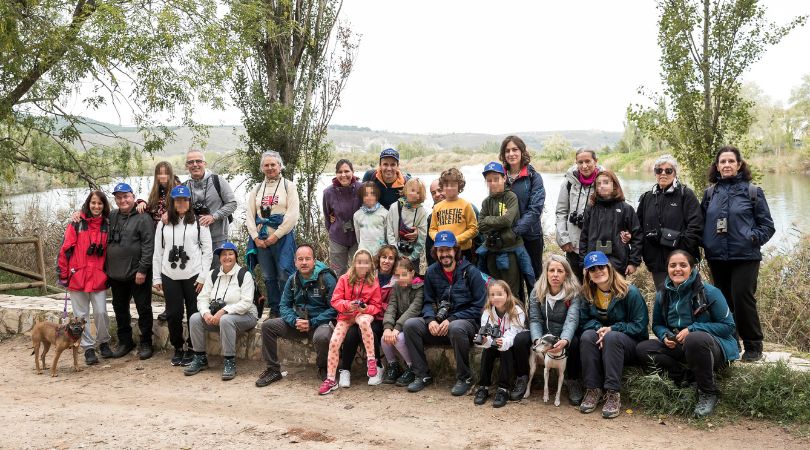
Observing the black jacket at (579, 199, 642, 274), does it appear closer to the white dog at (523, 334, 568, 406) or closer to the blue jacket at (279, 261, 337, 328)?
the white dog at (523, 334, 568, 406)

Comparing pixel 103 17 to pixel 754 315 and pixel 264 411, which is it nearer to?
pixel 264 411

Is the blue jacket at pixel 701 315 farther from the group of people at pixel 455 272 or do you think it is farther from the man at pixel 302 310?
the man at pixel 302 310

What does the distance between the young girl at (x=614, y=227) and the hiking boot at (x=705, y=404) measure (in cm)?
108

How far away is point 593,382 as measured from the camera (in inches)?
184

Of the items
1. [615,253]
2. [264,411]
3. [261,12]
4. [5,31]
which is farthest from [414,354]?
[5,31]

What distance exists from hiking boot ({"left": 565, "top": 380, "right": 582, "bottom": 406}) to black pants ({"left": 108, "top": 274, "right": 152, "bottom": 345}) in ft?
13.5

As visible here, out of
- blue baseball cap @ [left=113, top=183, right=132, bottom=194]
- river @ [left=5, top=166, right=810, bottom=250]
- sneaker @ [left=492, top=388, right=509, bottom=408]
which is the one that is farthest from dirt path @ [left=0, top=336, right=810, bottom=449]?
river @ [left=5, top=166, right=810, bottom=250]

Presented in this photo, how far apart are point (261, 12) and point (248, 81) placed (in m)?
1.05

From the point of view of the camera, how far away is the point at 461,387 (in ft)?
16.8

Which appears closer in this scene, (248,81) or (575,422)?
(575,422)

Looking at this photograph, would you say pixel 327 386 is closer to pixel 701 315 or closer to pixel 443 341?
pixel 443 341

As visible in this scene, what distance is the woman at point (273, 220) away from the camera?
6.16 meters

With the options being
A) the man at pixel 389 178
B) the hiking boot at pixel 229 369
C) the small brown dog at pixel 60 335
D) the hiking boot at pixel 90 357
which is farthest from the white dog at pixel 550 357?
the hiking boot at pixel 90 357

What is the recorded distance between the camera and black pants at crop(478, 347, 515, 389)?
4.95 m
